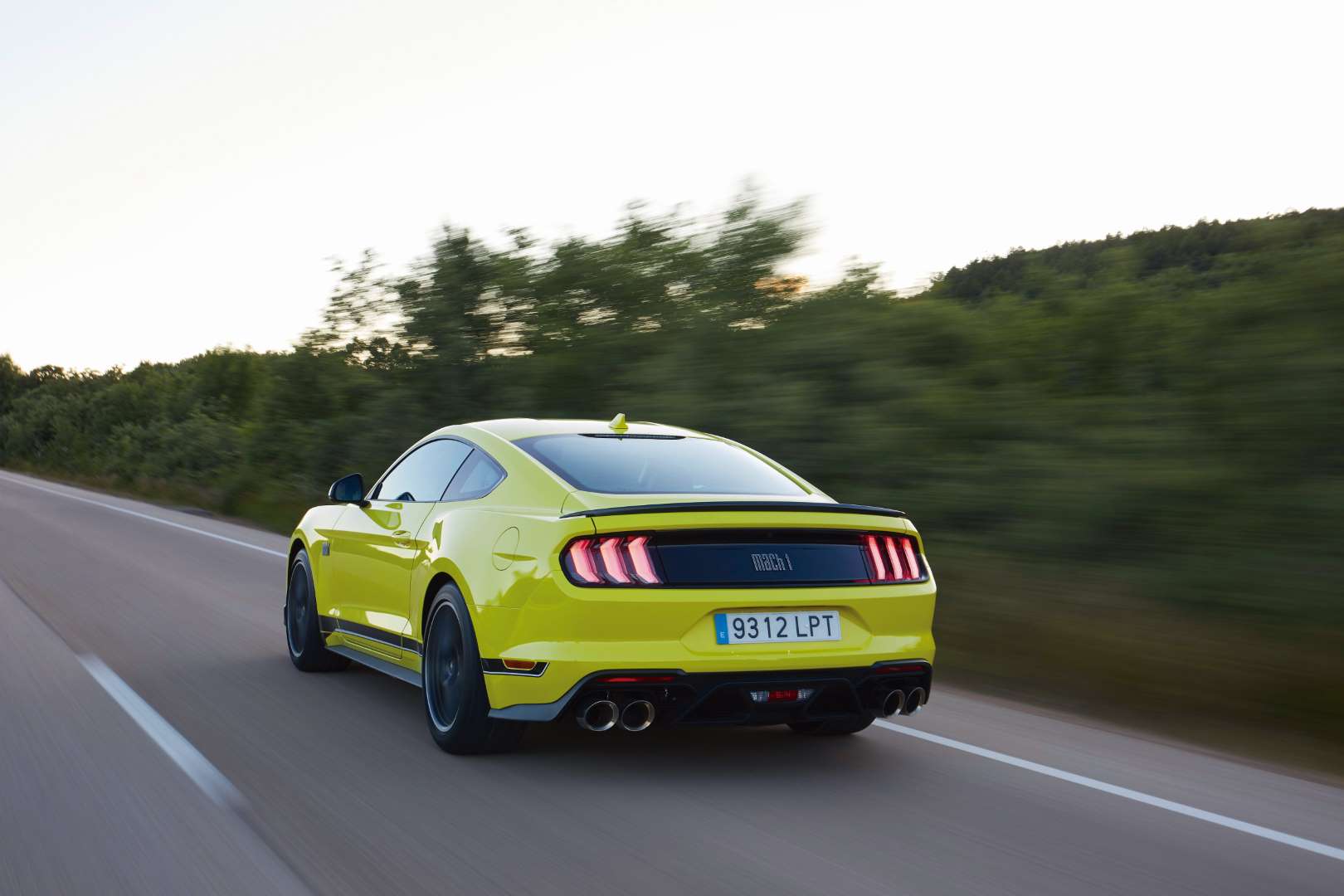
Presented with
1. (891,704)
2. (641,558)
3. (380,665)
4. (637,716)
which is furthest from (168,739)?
(891,704)

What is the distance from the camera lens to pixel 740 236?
619 inches

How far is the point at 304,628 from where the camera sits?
→ 304 inches

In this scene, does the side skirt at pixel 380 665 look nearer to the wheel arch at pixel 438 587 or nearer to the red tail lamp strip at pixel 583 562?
the wheel arch at pixel 438 587

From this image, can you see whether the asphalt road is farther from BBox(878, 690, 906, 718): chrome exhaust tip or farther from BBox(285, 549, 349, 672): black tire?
BBox(878, 690, 906, 718): chrome exhaust tip

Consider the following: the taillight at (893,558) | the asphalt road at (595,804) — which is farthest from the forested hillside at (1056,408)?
the taillight at (893,558)

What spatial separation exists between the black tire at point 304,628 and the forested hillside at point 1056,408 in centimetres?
380

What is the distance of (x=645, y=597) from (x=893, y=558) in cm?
119

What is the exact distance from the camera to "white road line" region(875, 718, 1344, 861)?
447cm

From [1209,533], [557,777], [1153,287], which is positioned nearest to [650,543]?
[557,777]

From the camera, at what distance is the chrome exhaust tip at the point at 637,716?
4.95 meters

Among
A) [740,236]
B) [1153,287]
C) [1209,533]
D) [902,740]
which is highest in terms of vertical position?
[740,236]

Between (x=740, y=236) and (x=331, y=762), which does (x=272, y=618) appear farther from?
(x=740, y=236)

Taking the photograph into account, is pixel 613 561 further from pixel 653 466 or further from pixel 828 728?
pixel 828 728

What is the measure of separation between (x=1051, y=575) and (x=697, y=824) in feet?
17.1
